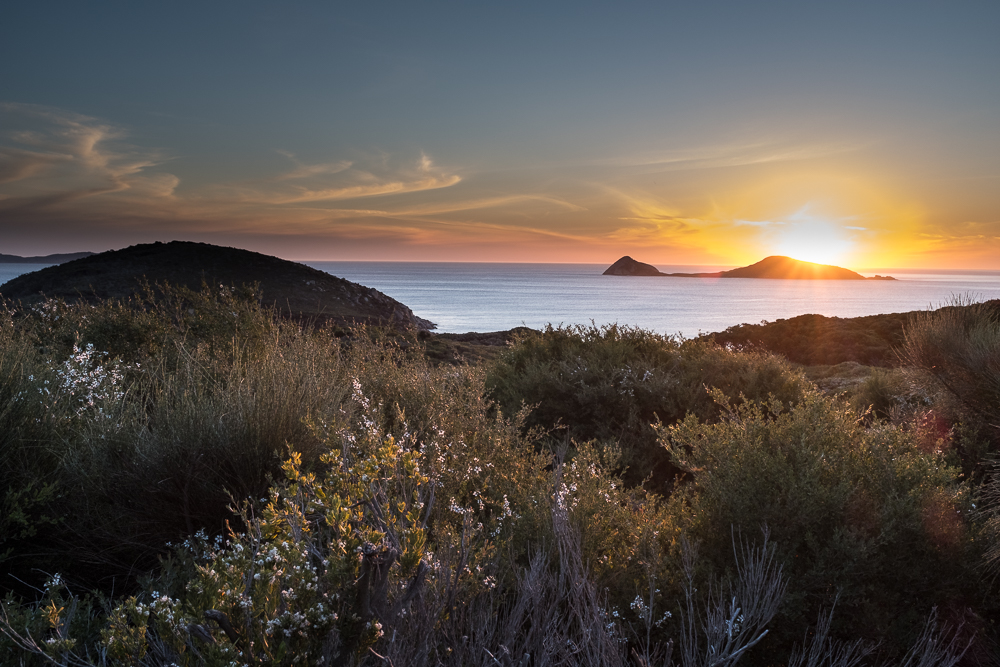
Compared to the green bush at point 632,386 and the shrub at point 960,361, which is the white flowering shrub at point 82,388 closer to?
the green bush at point 632,386

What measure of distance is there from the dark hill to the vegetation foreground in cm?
3508

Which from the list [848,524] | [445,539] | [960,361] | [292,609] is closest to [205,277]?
[960,361]

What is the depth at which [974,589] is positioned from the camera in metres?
3.09

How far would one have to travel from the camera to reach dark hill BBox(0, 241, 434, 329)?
132 ft

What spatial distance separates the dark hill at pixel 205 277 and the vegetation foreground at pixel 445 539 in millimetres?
35083

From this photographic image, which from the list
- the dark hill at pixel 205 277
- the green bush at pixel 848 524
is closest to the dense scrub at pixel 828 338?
the green bush at pixel 848 524

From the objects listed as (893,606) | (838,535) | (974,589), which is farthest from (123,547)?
(974,589)

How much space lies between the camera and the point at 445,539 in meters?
2.56

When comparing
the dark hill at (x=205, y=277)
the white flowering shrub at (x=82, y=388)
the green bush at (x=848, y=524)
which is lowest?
the green bush at (x=848, y=524)

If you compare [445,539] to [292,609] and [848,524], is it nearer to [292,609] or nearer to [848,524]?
[292,609]

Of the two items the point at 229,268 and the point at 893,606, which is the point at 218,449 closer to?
the point at 893,606

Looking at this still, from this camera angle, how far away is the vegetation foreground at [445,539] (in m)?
1.83

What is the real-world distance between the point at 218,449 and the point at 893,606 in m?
4.27

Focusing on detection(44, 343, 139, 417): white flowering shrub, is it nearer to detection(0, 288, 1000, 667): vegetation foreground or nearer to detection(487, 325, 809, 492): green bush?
detection(0, 288, 1000, 667): vegetation foreground
